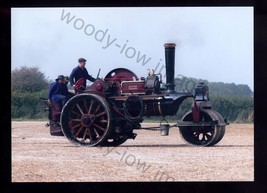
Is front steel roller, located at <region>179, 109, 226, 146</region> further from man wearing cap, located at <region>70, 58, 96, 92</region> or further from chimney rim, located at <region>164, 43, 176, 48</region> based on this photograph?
man wearing cap, located at <region>70, 58, 96, 92</region>

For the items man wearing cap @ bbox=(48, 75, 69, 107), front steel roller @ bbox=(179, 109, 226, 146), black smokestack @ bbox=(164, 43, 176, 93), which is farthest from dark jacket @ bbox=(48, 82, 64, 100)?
front steel roller @ bbox=(179, 109, 226, 146)

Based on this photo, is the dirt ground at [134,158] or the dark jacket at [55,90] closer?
the dirt ground at [134,158]

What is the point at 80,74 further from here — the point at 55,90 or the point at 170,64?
the point at 170,64

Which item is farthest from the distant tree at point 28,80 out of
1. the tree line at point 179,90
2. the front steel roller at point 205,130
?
the front steel roller at point 205,130

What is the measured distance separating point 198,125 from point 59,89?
1807 mm

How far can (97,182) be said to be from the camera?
576 inches

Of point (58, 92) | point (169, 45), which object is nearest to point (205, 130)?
point (169, 45)

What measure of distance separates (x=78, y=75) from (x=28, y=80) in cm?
63

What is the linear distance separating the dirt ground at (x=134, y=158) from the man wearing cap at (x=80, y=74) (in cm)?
72

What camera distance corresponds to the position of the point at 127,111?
1533 cm

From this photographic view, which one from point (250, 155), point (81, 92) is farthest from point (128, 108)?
point (250, 155)

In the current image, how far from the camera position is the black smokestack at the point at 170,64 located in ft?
49.5

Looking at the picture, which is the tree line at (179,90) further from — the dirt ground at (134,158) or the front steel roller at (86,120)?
the front steel roller at (86,120)
